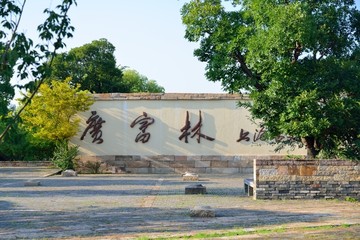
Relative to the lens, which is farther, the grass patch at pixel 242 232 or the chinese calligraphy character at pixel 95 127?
the chinese calligraphy character at pixel 95 127

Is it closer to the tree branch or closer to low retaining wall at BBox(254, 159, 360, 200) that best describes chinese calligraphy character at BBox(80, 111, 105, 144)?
the tree branch

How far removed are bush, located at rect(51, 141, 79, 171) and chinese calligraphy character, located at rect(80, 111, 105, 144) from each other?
2.80 ft

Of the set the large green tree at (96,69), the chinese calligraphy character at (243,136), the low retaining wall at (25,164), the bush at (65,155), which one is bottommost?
the low retaining wall at (25,164)

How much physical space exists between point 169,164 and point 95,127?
327 centimetres

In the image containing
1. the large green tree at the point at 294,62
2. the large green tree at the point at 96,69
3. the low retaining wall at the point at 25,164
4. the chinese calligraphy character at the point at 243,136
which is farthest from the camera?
the large green tree at the point at 96,69

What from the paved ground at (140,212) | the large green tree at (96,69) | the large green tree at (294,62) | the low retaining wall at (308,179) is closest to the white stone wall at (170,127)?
the paved ground at (140,212)

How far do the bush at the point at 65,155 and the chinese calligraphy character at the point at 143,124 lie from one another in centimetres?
244

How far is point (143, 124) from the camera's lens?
21.0m

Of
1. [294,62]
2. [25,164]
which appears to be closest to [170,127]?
[25,164]

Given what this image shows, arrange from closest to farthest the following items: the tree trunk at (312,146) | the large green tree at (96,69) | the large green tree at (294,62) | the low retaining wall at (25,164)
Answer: the large green tree at (294,62) < the tree trunk at (312,146) < the low retaining wall at (25,164) < the large green tree at (96,69)

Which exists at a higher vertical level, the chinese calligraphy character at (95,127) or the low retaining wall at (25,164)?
the chinese calligraphy character at (95,127)

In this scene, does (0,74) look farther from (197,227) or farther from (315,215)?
(315,215)

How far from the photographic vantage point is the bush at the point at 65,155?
20047 millimetres

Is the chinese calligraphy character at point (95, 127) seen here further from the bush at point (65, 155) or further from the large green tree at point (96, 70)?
the large green tree at point (96, 70)
